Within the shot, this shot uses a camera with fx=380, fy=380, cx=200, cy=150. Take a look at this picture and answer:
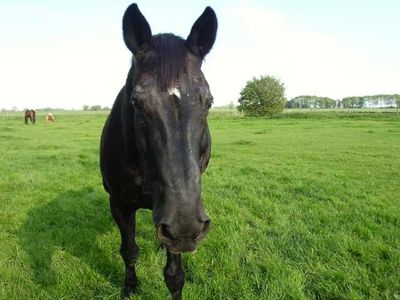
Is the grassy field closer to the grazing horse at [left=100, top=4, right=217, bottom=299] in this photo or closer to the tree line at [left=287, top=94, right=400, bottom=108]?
the grazing horse at [left=100, top=4, right=217, bottom=299]

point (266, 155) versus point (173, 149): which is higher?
point (173, 149)

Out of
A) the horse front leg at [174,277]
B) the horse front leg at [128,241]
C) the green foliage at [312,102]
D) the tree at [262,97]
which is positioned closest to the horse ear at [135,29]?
the horse front leg at [128,241]

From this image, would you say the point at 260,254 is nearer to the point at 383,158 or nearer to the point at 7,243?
the point at 7,243

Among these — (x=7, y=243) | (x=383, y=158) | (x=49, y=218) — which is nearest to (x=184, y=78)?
(x=7, y=243)

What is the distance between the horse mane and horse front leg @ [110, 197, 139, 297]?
190 centimetres

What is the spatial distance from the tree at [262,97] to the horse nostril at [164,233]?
64.5 m

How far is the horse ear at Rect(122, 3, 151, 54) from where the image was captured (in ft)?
8.18

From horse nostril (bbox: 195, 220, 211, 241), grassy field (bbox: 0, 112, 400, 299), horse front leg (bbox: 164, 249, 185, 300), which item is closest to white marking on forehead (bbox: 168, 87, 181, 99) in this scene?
horse nostril (bbox: 195, 220, 211, 241)

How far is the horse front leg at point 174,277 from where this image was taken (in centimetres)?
350

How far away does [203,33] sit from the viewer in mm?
2654

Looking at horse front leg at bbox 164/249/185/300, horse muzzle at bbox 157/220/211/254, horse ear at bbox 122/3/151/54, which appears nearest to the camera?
horse muzzle at bbox 157/220/211/254

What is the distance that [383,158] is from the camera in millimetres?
12414

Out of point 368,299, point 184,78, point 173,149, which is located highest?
point 184,78

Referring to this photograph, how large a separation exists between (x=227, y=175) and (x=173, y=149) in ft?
24.4
